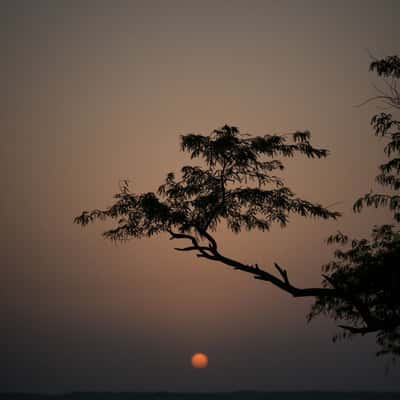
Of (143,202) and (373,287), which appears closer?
(373,287)

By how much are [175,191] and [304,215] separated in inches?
173

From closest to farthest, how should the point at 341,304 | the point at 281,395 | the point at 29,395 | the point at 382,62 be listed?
the point at 382,62
the point at 341,304
the point at 29,395
the point at 281,395

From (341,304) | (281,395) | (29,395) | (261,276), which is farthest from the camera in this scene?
(281,395)

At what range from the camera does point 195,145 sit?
2045cm

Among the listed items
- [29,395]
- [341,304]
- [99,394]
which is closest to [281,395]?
[99,394]

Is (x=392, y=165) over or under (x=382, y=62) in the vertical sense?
under

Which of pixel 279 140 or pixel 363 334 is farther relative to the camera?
pixel 279 140

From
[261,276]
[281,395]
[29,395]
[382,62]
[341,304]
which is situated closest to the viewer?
[261,276]

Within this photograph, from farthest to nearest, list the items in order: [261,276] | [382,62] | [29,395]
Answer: [29,395] → [382,62] → [261,276]

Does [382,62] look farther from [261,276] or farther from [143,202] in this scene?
[143,202]

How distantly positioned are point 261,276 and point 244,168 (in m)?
4.66

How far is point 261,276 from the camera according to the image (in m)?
17.5

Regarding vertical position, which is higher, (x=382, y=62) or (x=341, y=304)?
(x=382, y=62)

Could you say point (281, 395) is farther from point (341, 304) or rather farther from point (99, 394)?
point (341, 304)
